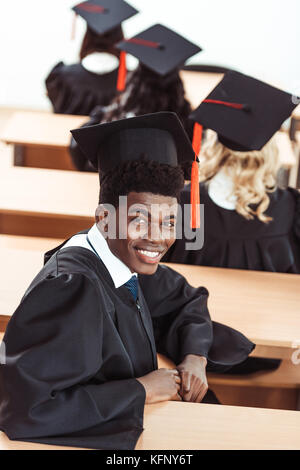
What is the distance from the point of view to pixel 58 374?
1.51 metres

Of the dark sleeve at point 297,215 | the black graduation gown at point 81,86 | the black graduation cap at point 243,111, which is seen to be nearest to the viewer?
the black graduation cap at point 243,111

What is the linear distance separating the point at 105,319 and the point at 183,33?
19.6ft

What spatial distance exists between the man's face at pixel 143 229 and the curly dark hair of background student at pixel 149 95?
2.33 m

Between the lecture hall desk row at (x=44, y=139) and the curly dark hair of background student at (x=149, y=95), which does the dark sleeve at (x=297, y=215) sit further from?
the curly dark hair of background student at (x=149, y=95)

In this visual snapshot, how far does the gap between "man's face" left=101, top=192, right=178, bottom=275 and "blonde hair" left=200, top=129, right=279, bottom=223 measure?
100cm

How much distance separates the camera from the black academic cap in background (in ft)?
5.29

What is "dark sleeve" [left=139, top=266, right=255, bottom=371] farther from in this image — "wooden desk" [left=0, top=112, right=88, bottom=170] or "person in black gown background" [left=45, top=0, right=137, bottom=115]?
"person in black gown background" [left=45, top=0, right=137, bottom=115]

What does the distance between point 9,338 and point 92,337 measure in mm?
211

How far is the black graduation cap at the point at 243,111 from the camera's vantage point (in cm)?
243

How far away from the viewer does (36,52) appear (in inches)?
278

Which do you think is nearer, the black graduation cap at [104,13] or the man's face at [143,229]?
the man's face at [143,229]

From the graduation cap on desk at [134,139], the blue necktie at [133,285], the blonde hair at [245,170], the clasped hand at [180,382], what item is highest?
the graduation cap on desk at [134,139]

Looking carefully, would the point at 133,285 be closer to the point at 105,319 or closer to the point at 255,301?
the point at 105,319

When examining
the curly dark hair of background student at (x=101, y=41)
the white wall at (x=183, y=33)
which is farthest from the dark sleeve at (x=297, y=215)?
the white wall at (x=183, y=33)
